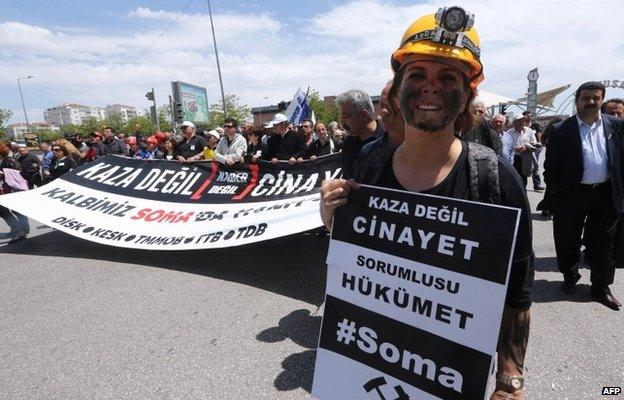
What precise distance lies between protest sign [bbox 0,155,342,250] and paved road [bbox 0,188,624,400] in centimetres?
42

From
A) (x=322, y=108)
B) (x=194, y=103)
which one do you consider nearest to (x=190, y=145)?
(x=194, y=103)

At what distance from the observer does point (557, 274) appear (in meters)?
4.21

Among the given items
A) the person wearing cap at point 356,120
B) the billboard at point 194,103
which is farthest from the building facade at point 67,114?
the person wearing cap at point 356,120

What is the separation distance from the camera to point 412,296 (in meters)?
1.15

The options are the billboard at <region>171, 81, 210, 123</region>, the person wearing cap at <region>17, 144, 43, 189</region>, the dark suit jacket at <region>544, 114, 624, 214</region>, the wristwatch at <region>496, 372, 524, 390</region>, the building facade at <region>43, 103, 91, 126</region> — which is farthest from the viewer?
the building facade at <region>43, 103, 91, 126</region>

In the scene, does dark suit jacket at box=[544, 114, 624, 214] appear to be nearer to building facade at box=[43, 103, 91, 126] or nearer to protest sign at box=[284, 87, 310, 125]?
protest sign at box=[284, 87, 310, 125]

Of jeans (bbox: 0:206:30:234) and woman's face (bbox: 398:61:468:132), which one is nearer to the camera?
woman's face (bbox: 398:61:468:132)

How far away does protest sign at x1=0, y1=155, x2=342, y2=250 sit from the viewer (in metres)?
4.55

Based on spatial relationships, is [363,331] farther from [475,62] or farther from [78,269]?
[78,269]

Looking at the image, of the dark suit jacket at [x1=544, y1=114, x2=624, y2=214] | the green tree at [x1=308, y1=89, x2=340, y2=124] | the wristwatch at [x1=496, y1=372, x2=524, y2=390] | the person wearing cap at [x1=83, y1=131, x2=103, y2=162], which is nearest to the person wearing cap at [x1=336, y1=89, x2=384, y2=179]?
the dark suit jacket at [x1=544, y1=114, x2=624, y2=214]

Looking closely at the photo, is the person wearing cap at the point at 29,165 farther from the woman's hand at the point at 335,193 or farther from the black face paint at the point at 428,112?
the black face paint at the point at 428,112

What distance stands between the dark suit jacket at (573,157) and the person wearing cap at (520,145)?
12.3 feet

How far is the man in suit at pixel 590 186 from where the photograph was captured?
3.48 metres

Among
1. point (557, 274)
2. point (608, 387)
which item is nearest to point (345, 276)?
point (608, 387)
